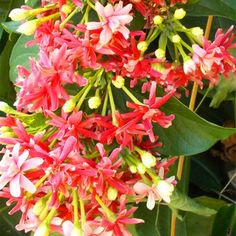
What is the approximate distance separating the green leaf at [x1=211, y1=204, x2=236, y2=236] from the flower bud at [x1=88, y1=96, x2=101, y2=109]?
0.39 metres

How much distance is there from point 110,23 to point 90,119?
106 millimetres

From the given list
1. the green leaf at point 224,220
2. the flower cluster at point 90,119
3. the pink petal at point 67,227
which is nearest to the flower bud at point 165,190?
the flower cluster at point 90,119

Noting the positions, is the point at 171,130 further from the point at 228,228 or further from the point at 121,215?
the point at 228,228

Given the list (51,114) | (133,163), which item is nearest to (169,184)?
(133,163)

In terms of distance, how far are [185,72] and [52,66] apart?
15 centimetres

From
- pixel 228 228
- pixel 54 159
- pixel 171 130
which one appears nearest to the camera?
pixel 54 159

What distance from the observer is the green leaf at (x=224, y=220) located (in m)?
1.02

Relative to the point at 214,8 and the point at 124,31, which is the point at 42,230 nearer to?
the point at 124,31

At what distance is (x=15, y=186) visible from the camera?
26.0 inches

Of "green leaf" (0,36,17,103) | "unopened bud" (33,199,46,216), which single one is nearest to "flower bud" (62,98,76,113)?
"unopened bud" (33,199,46,216)

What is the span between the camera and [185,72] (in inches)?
28.4

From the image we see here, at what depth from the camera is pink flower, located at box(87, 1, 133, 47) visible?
667 millimetres

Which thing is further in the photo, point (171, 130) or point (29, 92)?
point (171, 130)

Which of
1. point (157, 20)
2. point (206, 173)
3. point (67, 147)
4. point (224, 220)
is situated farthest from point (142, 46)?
point (206, 173)
